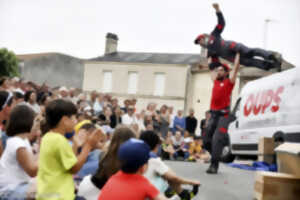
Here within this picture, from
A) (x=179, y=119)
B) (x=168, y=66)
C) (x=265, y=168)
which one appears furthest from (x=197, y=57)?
(x=265, y=168)

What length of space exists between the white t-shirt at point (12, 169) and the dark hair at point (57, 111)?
1.16 feet

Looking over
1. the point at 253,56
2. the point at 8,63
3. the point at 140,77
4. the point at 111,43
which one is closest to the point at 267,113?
the point at 253,56

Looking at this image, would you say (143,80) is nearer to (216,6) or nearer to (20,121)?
(216,6)

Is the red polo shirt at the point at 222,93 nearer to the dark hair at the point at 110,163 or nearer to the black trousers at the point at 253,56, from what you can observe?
the black trousers at the point at 253,56

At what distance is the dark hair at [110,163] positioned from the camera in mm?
3582

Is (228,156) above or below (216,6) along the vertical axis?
below

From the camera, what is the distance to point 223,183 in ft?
24.6

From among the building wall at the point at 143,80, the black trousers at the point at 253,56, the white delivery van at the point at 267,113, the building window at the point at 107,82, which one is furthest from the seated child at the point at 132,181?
the building window at the point at 107,82

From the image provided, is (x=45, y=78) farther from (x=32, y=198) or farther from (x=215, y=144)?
(x=32, y=198)

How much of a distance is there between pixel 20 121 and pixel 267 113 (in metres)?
8.10

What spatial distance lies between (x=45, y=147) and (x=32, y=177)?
629 millimetres

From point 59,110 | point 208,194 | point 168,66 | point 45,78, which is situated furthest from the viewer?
point 45,78

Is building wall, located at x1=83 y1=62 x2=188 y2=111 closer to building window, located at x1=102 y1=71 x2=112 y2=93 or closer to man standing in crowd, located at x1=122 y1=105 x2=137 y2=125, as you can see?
building window, located at x1=102 y1=71 x2=112 y2=93

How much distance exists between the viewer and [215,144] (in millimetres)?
8133
